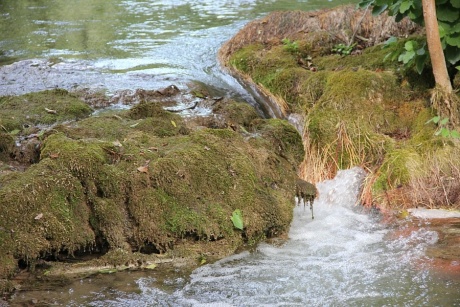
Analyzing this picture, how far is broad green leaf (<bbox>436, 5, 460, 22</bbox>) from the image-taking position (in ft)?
24.9

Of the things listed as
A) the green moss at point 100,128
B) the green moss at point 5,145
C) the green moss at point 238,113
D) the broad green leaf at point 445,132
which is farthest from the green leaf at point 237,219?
the broad green leaf at point 445,132

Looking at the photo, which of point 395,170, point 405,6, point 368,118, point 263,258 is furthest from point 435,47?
point 263,258

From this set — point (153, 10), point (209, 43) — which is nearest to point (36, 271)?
point (209, 43)

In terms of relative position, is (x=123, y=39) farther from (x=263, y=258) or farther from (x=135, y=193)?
(x=263, y=258)

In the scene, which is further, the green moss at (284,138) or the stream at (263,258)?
the green moss at (284,138)

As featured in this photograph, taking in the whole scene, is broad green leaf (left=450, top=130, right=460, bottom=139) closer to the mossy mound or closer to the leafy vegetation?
the mossy mound

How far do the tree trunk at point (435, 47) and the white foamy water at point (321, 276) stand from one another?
2020 mm

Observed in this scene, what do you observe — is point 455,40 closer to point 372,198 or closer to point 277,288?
point 372,198

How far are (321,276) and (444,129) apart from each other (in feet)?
8.64

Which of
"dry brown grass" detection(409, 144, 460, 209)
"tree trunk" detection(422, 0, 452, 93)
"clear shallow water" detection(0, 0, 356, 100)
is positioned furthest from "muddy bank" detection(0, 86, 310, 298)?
"clear shallow water" detection(0, 0, 356, 100)

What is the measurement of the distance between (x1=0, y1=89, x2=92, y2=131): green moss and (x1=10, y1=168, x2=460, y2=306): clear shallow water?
131 inches

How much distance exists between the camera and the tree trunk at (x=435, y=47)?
7.20 m

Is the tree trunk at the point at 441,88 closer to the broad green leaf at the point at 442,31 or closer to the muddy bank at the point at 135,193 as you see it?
the broad green leaf at the point at 442,31

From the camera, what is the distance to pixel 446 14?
762 cm
